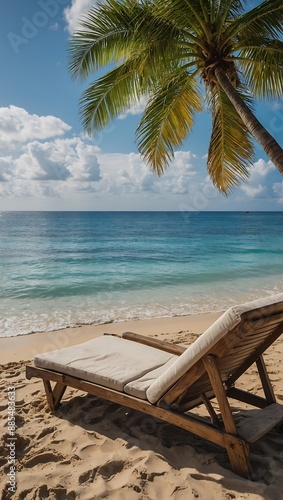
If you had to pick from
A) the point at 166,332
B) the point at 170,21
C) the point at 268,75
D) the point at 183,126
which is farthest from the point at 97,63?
the point at 166,332

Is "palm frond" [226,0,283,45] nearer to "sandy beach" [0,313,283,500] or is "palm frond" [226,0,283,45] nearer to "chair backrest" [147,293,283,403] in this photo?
"chair backrest" [147,293,283,403]

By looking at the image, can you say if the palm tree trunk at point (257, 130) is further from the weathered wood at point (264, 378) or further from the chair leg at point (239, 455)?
the chair leg at point (239, 455)

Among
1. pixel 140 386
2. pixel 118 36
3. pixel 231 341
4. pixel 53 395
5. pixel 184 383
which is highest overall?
pixel 118 36

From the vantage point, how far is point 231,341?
7.40ft

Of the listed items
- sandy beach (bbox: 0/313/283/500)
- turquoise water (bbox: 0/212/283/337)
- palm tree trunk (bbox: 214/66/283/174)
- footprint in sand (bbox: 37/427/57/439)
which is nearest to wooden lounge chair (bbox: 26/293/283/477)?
sandy beach (bbox: 0/313/283/500)

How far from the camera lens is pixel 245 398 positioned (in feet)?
10.1

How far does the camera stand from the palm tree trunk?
483 cm

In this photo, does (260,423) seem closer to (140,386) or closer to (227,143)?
(140,386)

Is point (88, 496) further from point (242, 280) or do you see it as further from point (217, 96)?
point (242, 280)

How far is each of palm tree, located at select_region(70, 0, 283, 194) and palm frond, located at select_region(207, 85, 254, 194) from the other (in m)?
0.02

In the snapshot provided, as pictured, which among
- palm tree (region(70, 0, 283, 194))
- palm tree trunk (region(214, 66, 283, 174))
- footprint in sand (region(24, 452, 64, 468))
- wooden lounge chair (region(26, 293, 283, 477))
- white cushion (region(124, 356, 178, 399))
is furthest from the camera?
palm tree (region(70, 0, 283, 194))

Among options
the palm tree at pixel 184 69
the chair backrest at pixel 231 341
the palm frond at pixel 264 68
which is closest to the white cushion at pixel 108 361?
the chair backrest at pixel 231 341

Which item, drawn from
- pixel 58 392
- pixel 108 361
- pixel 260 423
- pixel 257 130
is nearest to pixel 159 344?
pixel 108 361

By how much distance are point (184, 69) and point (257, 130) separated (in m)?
2.24
